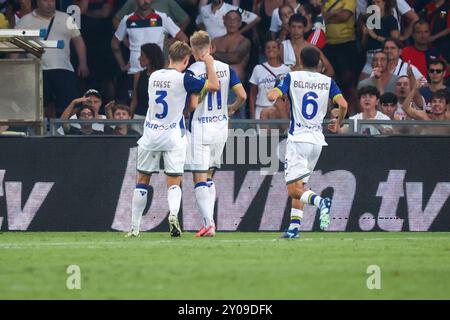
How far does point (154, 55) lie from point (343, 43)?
288cm

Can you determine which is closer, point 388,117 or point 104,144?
point 104,144

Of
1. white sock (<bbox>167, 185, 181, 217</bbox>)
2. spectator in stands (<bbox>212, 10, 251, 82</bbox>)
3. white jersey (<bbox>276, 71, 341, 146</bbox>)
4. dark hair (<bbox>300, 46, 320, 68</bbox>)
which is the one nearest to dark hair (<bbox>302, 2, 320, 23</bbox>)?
spectator in stands (<bbox>212, 10, 251, 82</bbox>)

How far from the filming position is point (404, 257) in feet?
36.7

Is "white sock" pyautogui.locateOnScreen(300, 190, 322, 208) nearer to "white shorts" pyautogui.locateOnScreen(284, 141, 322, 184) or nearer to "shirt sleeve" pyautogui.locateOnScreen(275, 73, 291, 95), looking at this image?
"white shorts" pyautogui.locateOnScreen(284, 141, 322, 184)

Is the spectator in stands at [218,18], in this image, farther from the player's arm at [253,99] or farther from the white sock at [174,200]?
the white sock at [174,200]

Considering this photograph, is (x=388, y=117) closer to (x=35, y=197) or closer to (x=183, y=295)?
(x=35, y=197)

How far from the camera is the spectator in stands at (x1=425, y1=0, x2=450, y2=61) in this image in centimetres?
1875

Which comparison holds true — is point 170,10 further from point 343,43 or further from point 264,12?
point 343,43

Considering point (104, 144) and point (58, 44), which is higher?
point (58, 44)

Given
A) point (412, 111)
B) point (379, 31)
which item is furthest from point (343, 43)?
point (412, 111)

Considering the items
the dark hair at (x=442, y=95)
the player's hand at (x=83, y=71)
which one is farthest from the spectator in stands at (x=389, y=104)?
the player's hand at (x=83, y=71)

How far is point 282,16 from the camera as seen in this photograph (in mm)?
18484
